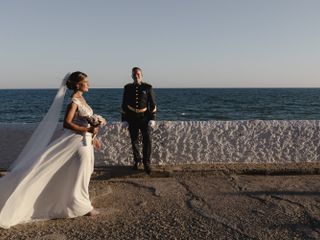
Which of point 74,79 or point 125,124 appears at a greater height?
point 74,79

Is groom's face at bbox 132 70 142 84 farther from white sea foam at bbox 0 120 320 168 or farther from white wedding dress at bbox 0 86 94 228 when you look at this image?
white wedding dress at bbox 0 86 94 228

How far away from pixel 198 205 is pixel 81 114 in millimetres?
1853

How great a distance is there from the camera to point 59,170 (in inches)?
193

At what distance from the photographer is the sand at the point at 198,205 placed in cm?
434

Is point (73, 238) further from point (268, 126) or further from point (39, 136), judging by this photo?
point (268, 126)

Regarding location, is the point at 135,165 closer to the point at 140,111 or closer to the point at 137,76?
the point at 140,111

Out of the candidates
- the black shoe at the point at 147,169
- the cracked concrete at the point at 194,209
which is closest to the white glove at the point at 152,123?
the black shoe at the point at 147,169

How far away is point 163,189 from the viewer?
6.00m

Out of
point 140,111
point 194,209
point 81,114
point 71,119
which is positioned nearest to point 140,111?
point 140,111

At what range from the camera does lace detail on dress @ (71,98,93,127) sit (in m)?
4.91

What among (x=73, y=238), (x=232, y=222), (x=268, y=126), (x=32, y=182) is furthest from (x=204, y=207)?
(x=268, y=126)

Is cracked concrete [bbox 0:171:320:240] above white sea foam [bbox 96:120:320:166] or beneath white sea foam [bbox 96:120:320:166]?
beneath

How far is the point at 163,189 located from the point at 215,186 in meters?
0.79

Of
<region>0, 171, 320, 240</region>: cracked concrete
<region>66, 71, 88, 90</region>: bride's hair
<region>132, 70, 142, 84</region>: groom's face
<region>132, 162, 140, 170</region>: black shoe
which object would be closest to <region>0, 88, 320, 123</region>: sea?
<region>132, 162, 140, 170</region>: black shoe
